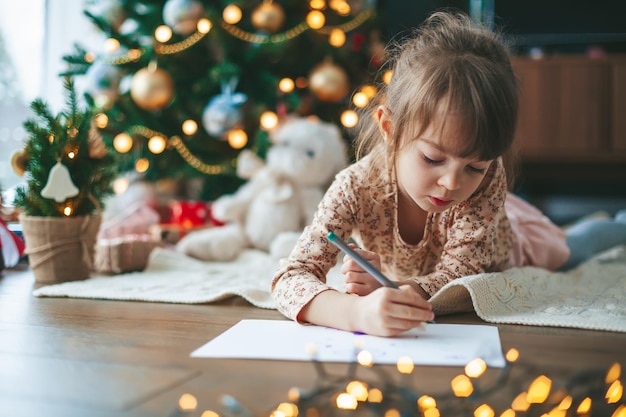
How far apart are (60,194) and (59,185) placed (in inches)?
0.7

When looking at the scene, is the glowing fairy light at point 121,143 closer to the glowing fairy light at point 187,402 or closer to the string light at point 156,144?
the string light at point 156,144

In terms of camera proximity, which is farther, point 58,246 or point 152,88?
point 152,88

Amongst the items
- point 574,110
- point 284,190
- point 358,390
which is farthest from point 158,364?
point 574,110

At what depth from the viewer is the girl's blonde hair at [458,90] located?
962 mm

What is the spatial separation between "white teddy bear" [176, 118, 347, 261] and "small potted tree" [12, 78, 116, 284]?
1.45 ft

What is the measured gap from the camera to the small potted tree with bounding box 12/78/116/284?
1.42m

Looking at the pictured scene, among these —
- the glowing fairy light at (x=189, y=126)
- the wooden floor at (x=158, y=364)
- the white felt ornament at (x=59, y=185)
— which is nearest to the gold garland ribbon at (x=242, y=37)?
the glowing fairy light at (x=189, y=126)

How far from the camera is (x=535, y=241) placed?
147cm

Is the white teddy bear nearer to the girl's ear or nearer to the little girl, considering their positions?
the little girl

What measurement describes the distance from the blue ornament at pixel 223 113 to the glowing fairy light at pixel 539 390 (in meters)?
1.49

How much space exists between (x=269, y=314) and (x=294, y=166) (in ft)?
2.85

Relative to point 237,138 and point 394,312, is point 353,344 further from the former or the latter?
point 237,138

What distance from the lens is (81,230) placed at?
4.81 ft

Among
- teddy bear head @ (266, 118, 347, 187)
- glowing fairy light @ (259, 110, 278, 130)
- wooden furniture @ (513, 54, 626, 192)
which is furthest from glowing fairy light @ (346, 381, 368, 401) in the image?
wooden furniture @ (513, 54, 626, 192)
